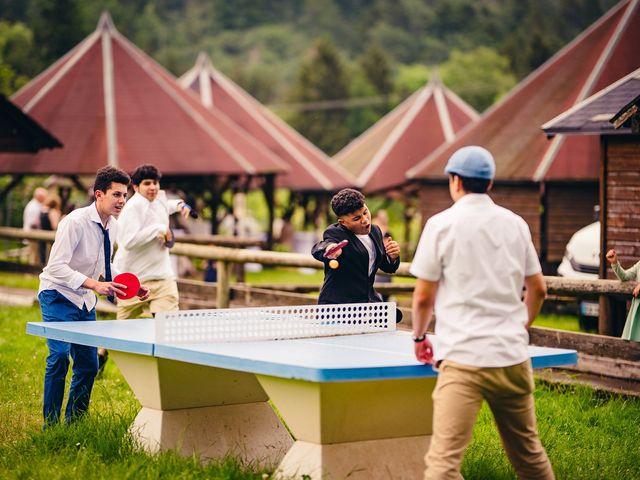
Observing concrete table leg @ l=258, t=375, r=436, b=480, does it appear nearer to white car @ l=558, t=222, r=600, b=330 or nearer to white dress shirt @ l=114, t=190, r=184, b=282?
white dress shirt @ l=114, t=190, r=184, b=282

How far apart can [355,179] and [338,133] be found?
160 feet

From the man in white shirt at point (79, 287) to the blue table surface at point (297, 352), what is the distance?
336 millimetres

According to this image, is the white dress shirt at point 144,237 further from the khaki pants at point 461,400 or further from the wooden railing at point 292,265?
the khaki pants at point 461,400

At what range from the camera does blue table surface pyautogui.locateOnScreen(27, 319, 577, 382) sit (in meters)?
5.55

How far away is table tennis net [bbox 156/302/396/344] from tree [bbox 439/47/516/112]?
81632mm

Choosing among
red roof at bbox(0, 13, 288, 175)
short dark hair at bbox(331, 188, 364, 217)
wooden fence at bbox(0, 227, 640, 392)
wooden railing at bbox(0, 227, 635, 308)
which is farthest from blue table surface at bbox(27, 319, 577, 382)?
red roof at bbox(0, 13, 288, 175)


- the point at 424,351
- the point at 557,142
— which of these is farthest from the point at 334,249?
the point at 557,142

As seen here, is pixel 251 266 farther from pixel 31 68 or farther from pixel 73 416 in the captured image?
pixel 31 68

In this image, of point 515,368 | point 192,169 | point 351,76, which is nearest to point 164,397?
point 515,368

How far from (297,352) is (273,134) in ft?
97.5

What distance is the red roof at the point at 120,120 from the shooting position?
25.6 metres

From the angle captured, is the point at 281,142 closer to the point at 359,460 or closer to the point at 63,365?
the point at 63,365

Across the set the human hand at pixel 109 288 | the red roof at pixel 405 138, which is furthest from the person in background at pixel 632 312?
the red roof at pixel 405 138

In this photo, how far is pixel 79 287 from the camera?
295 inches
